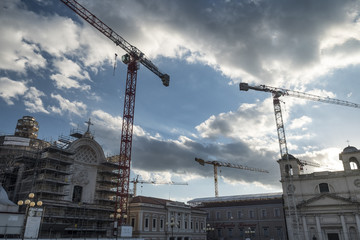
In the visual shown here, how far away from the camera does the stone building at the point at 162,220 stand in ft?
172

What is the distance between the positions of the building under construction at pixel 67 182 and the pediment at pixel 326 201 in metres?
39.4

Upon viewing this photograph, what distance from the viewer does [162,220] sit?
57062 mm

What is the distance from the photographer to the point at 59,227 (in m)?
42.8

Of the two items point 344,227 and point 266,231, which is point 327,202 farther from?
point 266,231

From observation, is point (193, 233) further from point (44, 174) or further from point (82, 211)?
point (44, 174)

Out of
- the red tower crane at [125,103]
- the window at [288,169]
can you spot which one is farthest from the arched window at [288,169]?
the red tower crane at [125,103]

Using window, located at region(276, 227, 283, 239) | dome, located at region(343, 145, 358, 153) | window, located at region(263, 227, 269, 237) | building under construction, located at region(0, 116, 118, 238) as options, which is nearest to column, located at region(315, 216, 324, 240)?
window, located at region(276, 227, 283, 239)

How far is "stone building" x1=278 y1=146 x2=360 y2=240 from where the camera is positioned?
5448 centimetres

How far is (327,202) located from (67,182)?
49.6 m

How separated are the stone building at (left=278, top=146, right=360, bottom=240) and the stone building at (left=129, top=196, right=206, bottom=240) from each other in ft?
68.2

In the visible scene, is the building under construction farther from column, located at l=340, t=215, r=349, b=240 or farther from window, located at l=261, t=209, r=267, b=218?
column, located at l=340, t=215, r=349, b=240

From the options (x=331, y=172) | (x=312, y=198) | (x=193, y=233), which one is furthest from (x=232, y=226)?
(x=331, y=172)

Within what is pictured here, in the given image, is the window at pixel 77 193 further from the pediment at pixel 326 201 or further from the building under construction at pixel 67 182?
the pediment at pixel 326 201

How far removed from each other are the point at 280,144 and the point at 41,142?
182ft
